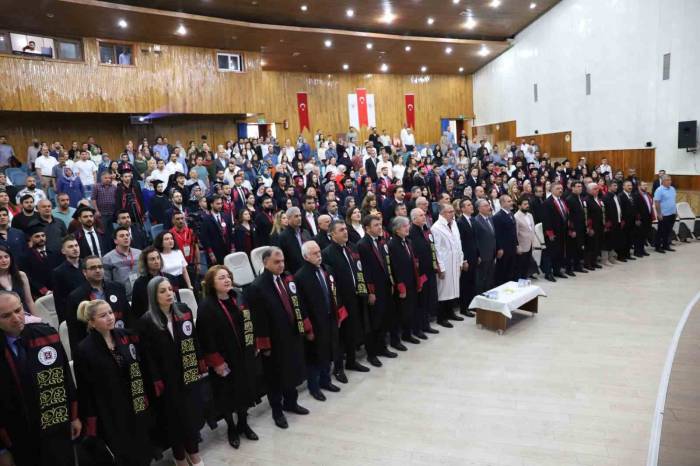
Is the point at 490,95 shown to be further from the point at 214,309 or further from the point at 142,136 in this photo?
the point at 214,309

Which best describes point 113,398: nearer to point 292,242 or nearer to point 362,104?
point 292,242

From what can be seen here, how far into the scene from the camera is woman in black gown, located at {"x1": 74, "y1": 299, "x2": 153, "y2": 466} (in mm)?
2877

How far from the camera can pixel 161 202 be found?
7672 millimetres

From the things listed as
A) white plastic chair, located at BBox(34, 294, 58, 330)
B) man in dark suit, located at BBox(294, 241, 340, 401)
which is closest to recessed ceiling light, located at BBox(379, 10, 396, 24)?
man in dark suit, located at BBox(294, 241, 340, 401)

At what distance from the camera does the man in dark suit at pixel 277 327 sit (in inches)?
154

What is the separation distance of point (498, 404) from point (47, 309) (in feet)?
13.7

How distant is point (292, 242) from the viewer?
5848 millimetres

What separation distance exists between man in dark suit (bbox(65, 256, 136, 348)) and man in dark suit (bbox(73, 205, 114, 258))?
1.68m

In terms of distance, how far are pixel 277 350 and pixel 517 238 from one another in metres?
4.83

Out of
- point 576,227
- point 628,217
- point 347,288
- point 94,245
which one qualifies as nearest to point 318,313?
point 347,288

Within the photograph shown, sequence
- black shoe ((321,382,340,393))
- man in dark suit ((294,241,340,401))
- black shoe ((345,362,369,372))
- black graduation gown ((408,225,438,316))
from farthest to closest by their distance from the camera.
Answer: black graduation gown ((408,225,438,316)), black shoe ((345,362,369,372)), black shoe ((321,382,340,393)), man in dark suit ((294,241,340,401))

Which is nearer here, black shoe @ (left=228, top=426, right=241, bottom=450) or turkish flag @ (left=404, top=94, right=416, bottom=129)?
black shoe @ (left=228, top=426, right=241, bottom=450)

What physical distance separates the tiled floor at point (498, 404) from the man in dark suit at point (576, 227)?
2.16m

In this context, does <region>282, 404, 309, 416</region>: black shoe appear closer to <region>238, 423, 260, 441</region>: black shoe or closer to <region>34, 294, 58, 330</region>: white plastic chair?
<region>238, 423, 260, 441</region>: black shoe
